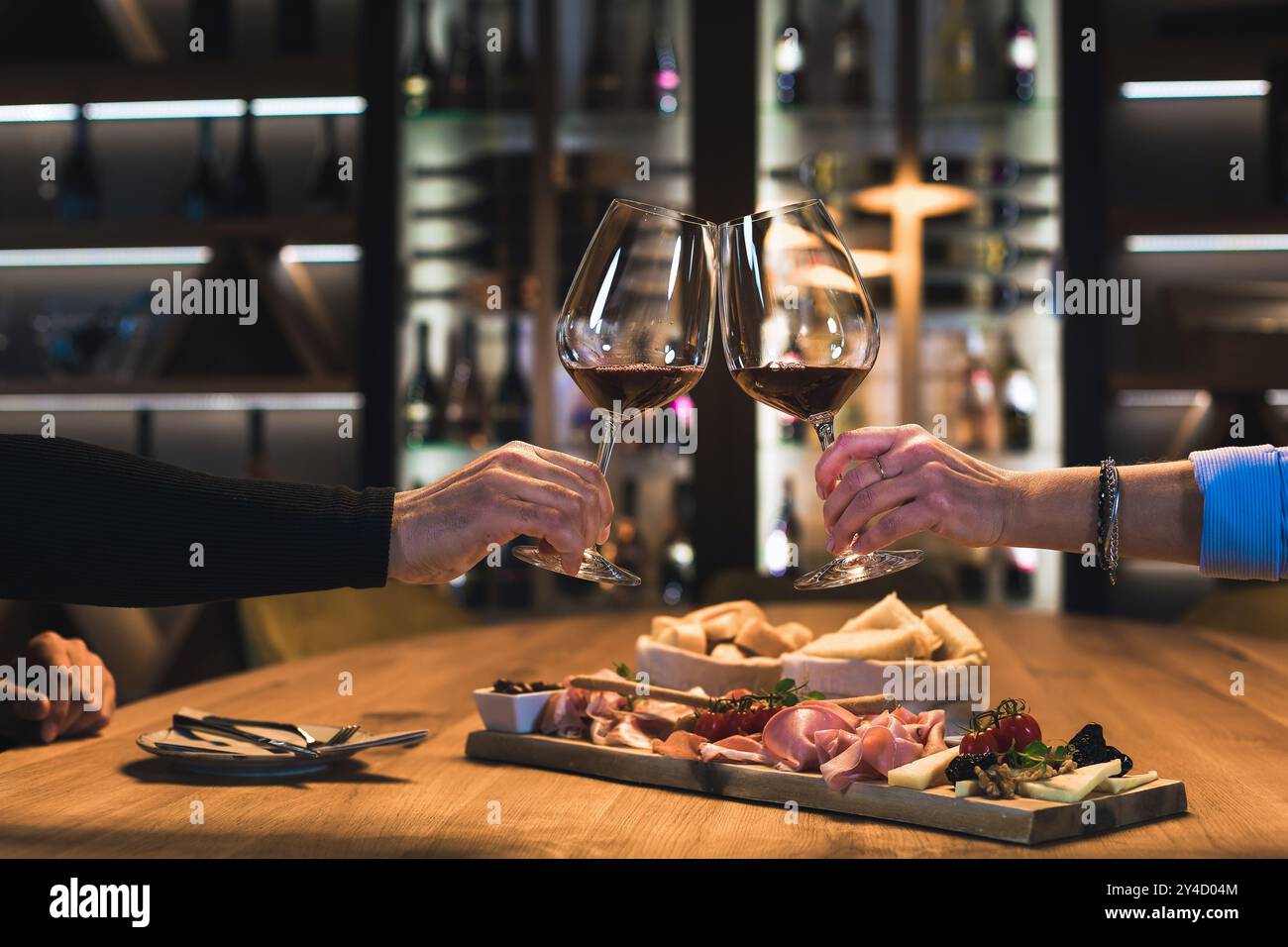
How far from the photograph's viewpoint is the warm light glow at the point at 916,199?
11.4 feet

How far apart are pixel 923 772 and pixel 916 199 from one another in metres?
2.78

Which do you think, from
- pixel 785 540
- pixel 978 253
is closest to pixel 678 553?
pixel 785 540

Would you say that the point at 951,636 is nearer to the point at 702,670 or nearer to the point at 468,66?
the point at 702,670

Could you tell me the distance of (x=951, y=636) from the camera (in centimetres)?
119

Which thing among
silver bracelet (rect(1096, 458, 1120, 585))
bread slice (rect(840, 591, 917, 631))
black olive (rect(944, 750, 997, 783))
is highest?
silver bracelet (rect(1096, 458, 1120, 585))

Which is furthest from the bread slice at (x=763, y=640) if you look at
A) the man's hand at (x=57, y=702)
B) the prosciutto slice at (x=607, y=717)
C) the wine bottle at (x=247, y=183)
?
the wine bottle at (x=247, y=183)

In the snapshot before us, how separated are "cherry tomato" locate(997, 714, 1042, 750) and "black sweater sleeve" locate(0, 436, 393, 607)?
18.9 inches

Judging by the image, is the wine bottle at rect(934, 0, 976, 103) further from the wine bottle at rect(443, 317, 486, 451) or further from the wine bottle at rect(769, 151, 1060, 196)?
the wine bottle at rect(443, 317, 486, 451)

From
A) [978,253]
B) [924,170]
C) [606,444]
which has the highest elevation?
[924,170]

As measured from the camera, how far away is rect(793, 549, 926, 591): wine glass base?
3.42 ft

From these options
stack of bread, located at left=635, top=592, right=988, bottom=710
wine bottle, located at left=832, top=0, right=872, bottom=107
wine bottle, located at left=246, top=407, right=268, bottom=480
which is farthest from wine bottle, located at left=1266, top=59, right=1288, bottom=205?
wine bottle, located at left=246, top=407, right=268, bottom=480

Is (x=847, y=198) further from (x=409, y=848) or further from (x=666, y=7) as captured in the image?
(x=409, y=848)

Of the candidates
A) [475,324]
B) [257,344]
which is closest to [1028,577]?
[475,324]
